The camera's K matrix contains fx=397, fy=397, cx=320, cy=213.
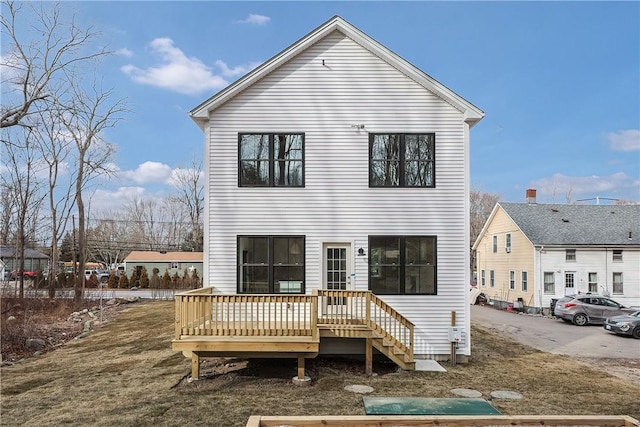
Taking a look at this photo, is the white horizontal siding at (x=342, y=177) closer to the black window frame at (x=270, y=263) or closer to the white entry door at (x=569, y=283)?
the black window frame at (x=270, y=263)

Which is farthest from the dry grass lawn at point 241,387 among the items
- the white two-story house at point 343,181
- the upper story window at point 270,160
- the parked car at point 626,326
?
the parked car at point 626,326

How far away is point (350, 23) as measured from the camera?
33.4 ft

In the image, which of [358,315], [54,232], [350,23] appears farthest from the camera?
[54,232]

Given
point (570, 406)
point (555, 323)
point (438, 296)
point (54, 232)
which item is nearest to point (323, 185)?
point (438, 296)

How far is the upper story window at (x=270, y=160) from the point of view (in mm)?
10266

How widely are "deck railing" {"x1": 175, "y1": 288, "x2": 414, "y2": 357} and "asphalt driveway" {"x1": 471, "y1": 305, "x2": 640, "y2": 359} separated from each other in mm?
6312

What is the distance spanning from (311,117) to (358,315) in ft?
16.9

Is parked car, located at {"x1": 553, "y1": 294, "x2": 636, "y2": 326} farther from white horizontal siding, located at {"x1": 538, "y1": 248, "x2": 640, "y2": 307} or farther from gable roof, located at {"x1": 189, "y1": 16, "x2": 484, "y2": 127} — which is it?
gable roof, located at {"x1": 189, "y1": 16, "x2": 484, "y2": 127}

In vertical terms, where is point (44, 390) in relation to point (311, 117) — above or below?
below

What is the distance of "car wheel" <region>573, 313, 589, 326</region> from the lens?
736 inches

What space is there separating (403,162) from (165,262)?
102 feet

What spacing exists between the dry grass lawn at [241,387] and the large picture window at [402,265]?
1.93m

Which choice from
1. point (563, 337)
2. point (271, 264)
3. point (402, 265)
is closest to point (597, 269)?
point (563, 337)

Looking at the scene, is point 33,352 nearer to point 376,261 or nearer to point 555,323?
point 376,261
